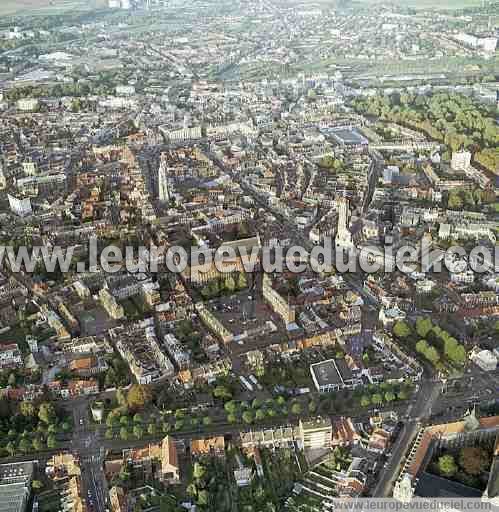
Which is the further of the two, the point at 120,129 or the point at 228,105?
the point at 228,105

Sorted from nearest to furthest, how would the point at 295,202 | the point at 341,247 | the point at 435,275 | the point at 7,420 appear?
the point at 7,420
the point at 435,275
the point at 341,247
the point at 295,202

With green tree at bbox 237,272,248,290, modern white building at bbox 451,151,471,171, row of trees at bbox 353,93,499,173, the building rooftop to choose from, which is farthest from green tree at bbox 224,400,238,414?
row of trees at bbox 353,93,499,173

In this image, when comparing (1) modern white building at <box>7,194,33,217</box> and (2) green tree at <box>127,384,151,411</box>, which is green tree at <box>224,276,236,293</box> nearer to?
(2) green tree at <box>127,384,151,411</box>

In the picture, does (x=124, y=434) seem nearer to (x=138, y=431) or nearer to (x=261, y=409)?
(x=138, y=431)

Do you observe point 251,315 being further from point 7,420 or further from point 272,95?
point 272,95

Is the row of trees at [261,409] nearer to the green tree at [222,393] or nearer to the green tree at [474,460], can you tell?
the green tree at [222,393]

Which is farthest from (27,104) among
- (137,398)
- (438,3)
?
(438,3)

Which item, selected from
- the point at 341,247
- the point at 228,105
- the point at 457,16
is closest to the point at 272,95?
the point at 228,105
